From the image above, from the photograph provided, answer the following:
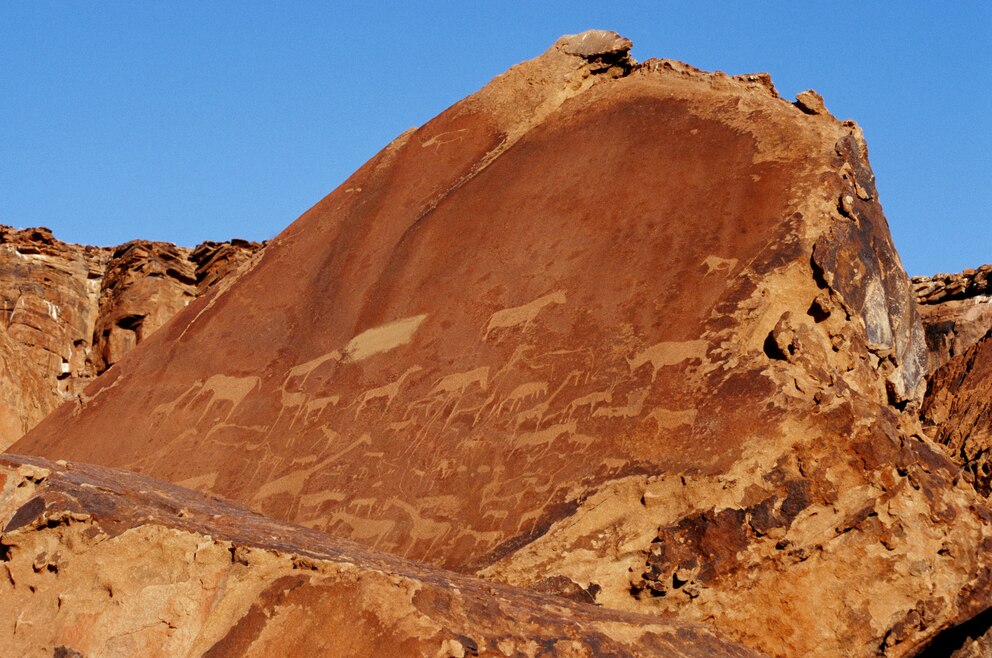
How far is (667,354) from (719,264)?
420mm

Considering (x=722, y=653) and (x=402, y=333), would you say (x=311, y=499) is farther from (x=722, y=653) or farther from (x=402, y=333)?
(x=722, y=653)

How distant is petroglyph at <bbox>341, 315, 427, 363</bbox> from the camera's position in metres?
5.07

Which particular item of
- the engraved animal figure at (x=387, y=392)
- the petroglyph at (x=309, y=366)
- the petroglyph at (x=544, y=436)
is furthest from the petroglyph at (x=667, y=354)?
the petroglyph at (x=309, y=366)

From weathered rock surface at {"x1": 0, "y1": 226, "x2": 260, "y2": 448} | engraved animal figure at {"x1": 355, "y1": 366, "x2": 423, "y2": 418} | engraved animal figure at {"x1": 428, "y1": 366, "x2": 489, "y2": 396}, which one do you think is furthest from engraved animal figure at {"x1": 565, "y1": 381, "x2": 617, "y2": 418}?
weathered rock surface at {"x1": 0, "y1": 226, "x2": 260, "y2": 448}

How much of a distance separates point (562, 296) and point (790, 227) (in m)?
0.92

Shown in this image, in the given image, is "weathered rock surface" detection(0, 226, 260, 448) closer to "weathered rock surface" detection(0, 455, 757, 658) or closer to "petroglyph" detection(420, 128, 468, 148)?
"petroglyph" detection(420, 128, 468, 148)

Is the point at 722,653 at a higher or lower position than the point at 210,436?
lower

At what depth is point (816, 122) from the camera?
4.67 m

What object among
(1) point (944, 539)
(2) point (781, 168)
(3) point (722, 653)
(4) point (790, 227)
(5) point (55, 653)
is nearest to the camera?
(5) point (55, 653)

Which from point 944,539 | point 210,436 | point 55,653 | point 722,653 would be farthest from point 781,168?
point 55,653

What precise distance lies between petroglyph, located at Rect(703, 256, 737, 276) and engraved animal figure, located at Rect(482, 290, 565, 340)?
2.03ft

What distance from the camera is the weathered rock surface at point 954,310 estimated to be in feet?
31.0

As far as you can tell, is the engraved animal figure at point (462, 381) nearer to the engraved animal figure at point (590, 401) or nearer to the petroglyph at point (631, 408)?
the engraved animal figure at point (590, 401)

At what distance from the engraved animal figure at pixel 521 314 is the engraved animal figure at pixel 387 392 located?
0.36 meters
